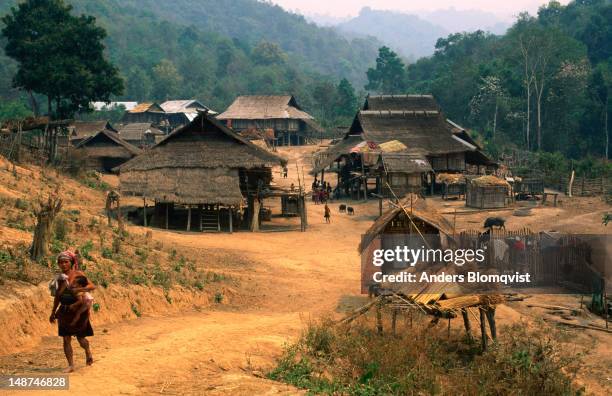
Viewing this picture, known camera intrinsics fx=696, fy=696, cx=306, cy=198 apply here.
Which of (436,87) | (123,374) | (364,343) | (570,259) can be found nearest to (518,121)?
(436,87)

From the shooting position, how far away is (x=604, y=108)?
55656 mm

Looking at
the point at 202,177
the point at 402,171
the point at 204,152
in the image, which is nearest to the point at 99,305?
the point at 202,177

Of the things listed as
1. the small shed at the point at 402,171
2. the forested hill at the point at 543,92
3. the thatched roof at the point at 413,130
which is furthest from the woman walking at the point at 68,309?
the forested hill at the point at 543,92

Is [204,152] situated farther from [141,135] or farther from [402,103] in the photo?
[141,135]

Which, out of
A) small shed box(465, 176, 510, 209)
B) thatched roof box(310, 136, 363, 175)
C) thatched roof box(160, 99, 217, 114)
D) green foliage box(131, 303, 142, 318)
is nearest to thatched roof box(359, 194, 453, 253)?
green foliage box(131, 303, 142, 318)

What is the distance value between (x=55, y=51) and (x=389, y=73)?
64618 mm

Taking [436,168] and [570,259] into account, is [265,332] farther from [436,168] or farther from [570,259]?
[436,168]

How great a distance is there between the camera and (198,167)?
30.2m

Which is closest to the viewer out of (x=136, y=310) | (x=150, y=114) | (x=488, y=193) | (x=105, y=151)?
(x=136, y=310)

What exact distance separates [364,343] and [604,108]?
162 ft

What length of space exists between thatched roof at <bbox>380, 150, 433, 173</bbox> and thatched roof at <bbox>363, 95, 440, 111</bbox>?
36.5 ft

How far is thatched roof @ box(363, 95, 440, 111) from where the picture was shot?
49.0 metres

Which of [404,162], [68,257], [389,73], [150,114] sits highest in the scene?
[389,73]

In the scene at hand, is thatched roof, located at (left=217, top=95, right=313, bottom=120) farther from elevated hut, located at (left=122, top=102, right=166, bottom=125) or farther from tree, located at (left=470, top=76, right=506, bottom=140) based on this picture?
tree, located at (left=470, top=76, right=506, bottom=140)
